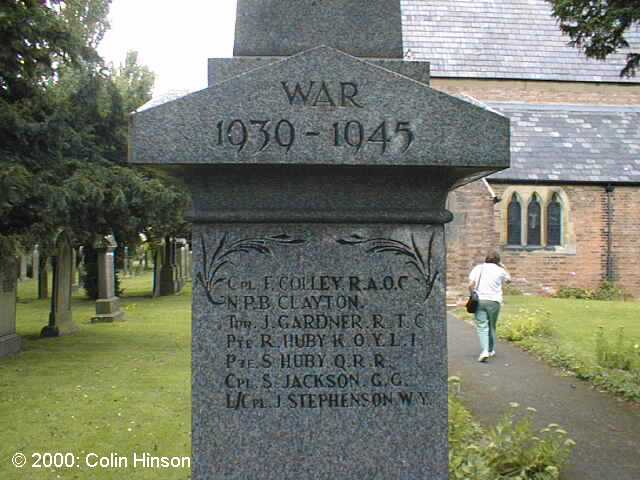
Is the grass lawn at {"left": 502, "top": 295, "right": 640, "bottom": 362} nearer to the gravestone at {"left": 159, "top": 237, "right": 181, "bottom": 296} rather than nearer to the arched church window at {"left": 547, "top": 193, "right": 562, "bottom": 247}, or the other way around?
the arched church window at {"left": 547, "top": 193, "right": 562, "bottom": 247}

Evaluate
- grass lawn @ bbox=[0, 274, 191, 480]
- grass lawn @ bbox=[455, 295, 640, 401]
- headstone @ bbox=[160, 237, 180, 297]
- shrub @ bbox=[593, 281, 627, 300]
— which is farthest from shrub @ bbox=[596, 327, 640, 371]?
headstone @ bbox=[160, 237, 180, 297]

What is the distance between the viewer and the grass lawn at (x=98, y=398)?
6020 millimetres

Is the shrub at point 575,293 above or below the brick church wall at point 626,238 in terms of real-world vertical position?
below

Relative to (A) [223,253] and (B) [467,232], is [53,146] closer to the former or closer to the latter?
(A) [223,253]

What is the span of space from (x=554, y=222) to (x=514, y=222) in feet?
4.50

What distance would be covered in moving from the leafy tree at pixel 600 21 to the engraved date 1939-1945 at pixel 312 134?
568 cm

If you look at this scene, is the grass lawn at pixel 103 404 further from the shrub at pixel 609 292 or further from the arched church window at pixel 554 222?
the shrub at pixel 609 292

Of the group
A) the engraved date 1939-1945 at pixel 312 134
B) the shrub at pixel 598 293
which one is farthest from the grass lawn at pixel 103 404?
the shrub at pixel 598 293

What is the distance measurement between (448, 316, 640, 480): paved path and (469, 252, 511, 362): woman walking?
38cm

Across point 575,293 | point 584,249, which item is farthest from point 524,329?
point 584,249

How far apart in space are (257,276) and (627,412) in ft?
19.1

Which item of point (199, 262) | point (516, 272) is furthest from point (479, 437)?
point (516, 272)

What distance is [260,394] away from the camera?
3.04 m

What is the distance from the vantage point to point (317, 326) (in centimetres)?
306
